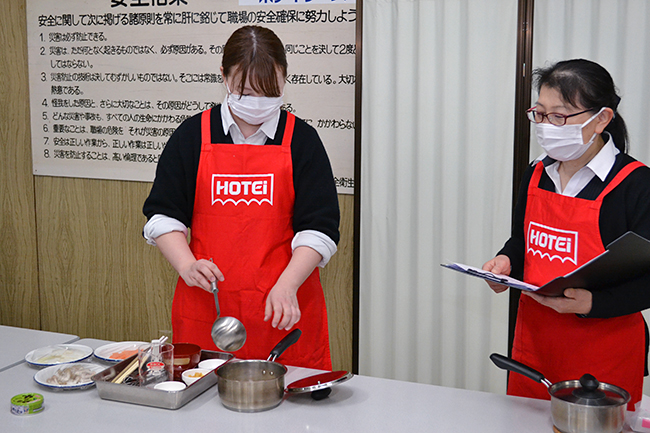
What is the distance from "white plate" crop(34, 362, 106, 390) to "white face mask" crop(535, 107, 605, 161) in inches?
52.5

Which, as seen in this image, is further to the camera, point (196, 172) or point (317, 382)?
point (196, 172)

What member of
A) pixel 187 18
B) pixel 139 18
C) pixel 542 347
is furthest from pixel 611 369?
pixel 139 18

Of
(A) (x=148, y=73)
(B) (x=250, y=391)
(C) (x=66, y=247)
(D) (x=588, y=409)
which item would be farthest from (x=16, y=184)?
(D) (x=588, y=409)

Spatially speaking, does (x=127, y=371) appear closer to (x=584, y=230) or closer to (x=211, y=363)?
(x=211, y=363)

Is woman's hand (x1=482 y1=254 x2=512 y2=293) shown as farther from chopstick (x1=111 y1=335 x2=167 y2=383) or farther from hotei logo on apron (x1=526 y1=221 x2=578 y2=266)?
chopstick (x1=111 y1=335 x2=167 y2=383)

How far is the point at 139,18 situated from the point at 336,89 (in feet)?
3.77

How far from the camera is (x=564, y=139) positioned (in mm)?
1669

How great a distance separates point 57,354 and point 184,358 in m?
0.42

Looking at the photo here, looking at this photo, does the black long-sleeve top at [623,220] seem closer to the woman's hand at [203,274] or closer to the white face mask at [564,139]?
the white face mask at [564,139]

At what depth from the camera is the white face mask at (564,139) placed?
166 cm

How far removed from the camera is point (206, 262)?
169 centimetres

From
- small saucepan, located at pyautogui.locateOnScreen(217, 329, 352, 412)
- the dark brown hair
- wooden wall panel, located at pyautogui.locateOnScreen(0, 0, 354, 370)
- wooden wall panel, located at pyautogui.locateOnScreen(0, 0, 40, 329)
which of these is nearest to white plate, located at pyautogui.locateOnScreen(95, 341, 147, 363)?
small saucepan, located at pyautogui.locateOnScreen(217, 329, 352, 412)

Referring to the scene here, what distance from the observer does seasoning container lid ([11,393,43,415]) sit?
139 cm

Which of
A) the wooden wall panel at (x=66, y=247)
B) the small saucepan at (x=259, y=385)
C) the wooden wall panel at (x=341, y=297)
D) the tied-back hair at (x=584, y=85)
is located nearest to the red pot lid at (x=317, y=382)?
the small saucepan at (x=259, y=385)
